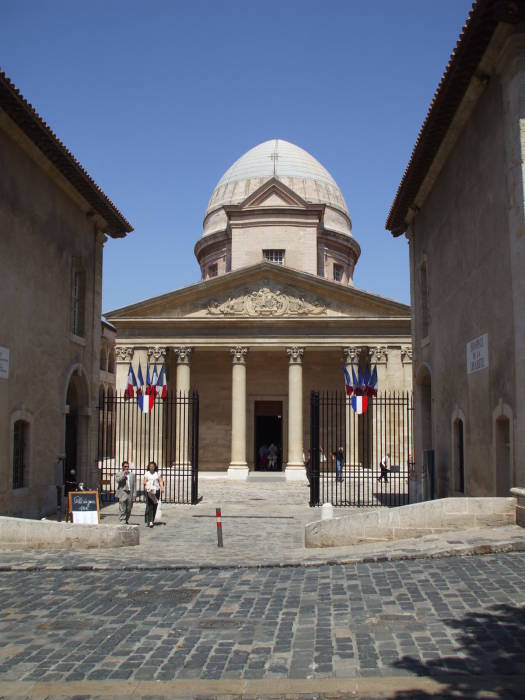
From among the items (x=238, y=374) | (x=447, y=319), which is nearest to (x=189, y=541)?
(x=447, y=319)

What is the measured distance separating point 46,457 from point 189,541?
5376mm

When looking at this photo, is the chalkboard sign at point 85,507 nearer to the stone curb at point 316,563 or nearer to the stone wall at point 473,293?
the stone curb at point 316,563

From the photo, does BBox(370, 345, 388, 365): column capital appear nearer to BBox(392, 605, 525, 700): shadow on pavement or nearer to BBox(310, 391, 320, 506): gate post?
BBox(310, 391, 320, 506): gate post

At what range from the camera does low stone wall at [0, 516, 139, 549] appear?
40.1 ft

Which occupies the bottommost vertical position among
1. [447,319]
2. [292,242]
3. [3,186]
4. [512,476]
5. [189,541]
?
[189,541]

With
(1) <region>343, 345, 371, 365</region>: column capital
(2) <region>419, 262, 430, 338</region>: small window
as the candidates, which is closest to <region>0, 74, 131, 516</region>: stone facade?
(2) <region>419, 262, 430, 338</region>: small window

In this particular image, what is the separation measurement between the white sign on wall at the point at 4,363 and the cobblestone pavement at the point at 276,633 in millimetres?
6078

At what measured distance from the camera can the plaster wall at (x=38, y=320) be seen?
15.4 m

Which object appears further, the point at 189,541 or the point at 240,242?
the point at 240,242

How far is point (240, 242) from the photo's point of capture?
139ft

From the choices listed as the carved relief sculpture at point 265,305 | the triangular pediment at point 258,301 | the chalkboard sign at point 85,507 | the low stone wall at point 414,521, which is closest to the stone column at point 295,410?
the carved relief sculpture at point 265,305

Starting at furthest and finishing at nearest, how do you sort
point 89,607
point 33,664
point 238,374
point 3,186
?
point 238,374 → point 3,186 → point 89,607 → point 33,664

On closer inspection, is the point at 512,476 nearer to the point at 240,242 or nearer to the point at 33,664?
the point at 33,664

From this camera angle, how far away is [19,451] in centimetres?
1650
